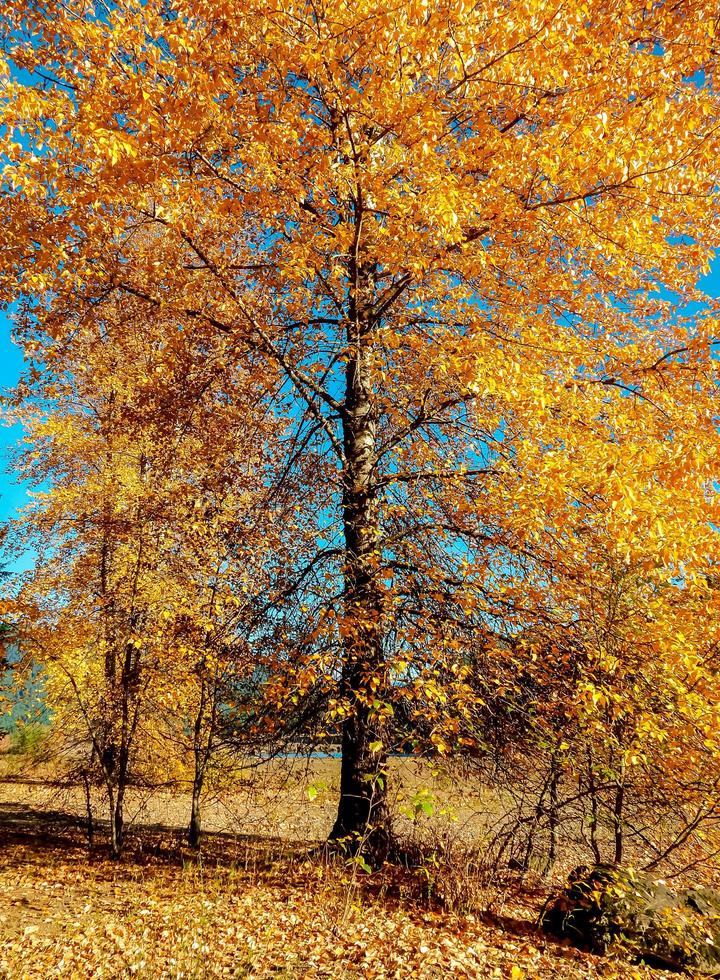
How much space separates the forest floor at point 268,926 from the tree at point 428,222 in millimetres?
997

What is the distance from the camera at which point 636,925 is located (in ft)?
18.7

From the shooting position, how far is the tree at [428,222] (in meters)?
5.02

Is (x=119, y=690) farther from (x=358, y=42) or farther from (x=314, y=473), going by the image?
(x=358, y=42)

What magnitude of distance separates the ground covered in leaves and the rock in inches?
11.0

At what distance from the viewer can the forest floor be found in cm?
491

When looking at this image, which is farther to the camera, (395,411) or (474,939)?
(395,411)

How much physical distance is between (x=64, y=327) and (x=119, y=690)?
5681 millimetres

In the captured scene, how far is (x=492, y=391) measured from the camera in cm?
484

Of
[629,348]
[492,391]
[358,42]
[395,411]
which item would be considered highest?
[358,42]

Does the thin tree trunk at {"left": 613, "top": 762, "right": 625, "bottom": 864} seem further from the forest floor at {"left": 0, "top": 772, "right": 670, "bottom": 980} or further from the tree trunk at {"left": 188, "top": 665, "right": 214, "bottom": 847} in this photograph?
the tree trunk at {"left": 188, "top": 665, "right": 214, "bottom": 847}

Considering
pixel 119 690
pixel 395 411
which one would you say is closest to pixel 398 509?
pixel 395 411

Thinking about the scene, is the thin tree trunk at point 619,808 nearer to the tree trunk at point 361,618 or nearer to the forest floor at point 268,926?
the forest floor at point 268,926

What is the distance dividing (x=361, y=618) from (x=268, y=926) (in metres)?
3.13

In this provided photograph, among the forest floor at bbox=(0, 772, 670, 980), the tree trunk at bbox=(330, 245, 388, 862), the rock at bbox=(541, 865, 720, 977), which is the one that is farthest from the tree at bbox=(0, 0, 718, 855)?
the rock at bbox=(541, 865, 720, 977)
